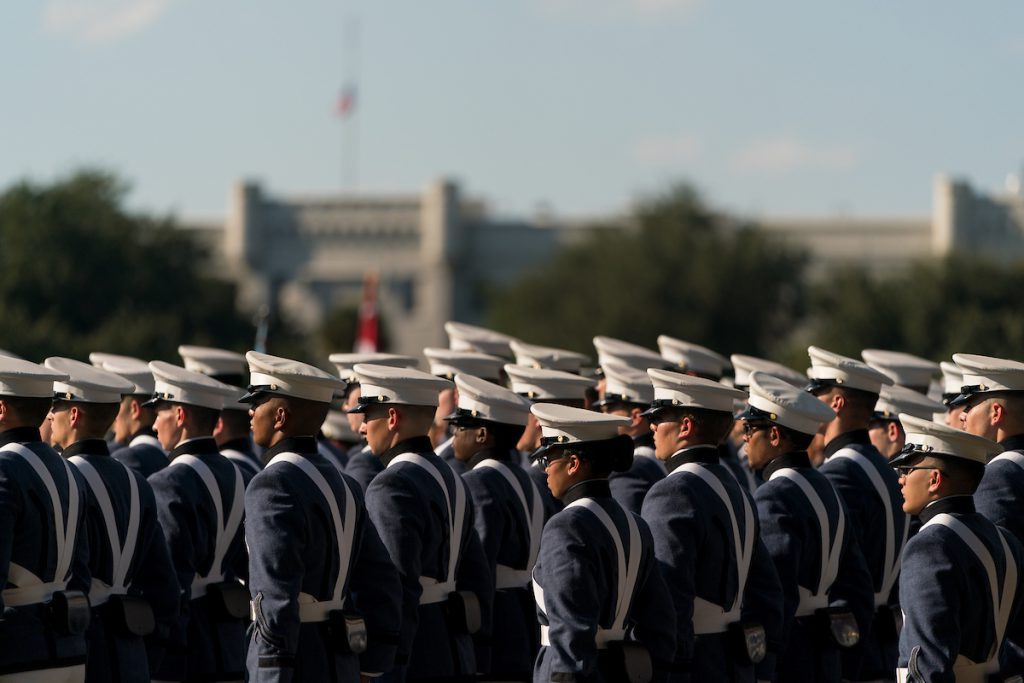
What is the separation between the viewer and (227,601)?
29.2ft

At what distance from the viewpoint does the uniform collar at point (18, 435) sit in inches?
291

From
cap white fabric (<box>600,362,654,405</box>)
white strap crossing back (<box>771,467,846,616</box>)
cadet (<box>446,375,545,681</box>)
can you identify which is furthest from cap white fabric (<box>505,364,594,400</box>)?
white strap crossing back (<box>771,467,846,616</box>)

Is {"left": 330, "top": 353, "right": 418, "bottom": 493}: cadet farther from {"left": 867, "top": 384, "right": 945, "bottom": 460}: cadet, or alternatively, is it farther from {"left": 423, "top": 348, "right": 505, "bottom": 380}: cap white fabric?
{"left": 867, "top": 384, "right": 945, "bottom": 460}: cadet

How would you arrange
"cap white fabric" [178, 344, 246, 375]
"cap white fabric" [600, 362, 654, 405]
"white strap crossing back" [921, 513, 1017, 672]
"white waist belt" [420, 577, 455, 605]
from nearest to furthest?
1. "white strap crossing back" [921, 513, 1017, 672]
2. "white waist belt" [420, 577, 455, 605]
3. "cap white fabric" [600, 362, 654, 405]
4. "cap white fabric" [178, 344, 246, 375]

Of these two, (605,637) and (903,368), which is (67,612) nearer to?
(605,637)

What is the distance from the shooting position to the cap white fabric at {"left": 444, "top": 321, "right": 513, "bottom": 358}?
1193 cm

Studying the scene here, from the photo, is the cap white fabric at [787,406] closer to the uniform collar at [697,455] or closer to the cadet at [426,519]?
the uniform collar at [697,455]

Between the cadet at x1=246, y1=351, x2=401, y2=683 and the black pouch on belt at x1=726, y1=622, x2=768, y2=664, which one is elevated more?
the cadet at x1=246, y1=351, x2=401, y2=683

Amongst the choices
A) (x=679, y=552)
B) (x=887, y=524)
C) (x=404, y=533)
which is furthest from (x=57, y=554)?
(x=887, y=524)

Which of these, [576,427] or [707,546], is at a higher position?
[576,427]

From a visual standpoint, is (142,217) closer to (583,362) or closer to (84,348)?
(84,348)

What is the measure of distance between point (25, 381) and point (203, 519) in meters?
1.53

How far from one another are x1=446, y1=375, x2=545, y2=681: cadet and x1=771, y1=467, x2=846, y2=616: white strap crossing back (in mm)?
1023

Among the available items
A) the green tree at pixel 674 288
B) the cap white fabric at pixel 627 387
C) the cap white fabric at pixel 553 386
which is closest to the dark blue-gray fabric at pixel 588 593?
the cap white fabric at pixel 553 386
